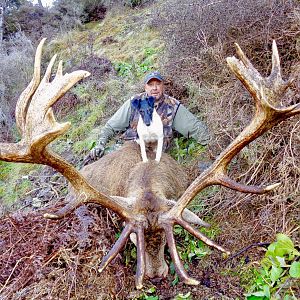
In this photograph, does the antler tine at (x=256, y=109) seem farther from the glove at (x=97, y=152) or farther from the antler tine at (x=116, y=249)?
the glove at (x=97, y=152)

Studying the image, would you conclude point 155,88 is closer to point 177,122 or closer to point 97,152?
point 177,122

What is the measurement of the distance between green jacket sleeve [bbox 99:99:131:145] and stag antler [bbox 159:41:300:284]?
9.14 feet

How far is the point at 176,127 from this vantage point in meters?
5.96

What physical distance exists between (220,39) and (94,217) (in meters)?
2.62

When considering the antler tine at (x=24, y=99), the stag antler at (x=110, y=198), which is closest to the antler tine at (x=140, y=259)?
the stag antler at (x=110, y=198)

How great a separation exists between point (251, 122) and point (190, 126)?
2361mm

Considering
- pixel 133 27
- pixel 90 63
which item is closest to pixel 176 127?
pixel 90 63

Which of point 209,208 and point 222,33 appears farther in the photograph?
point 222,33

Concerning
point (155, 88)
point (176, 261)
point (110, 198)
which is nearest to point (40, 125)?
point (110, 198)

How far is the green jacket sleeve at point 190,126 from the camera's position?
568 centimetres

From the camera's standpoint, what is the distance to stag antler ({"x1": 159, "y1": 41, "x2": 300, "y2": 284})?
3354 mm

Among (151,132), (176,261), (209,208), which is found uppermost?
(151,132)

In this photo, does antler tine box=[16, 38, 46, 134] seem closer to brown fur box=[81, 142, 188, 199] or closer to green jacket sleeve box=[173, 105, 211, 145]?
brown fur box=[81, 142, 188, 199]

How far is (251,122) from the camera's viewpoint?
3490 mm
